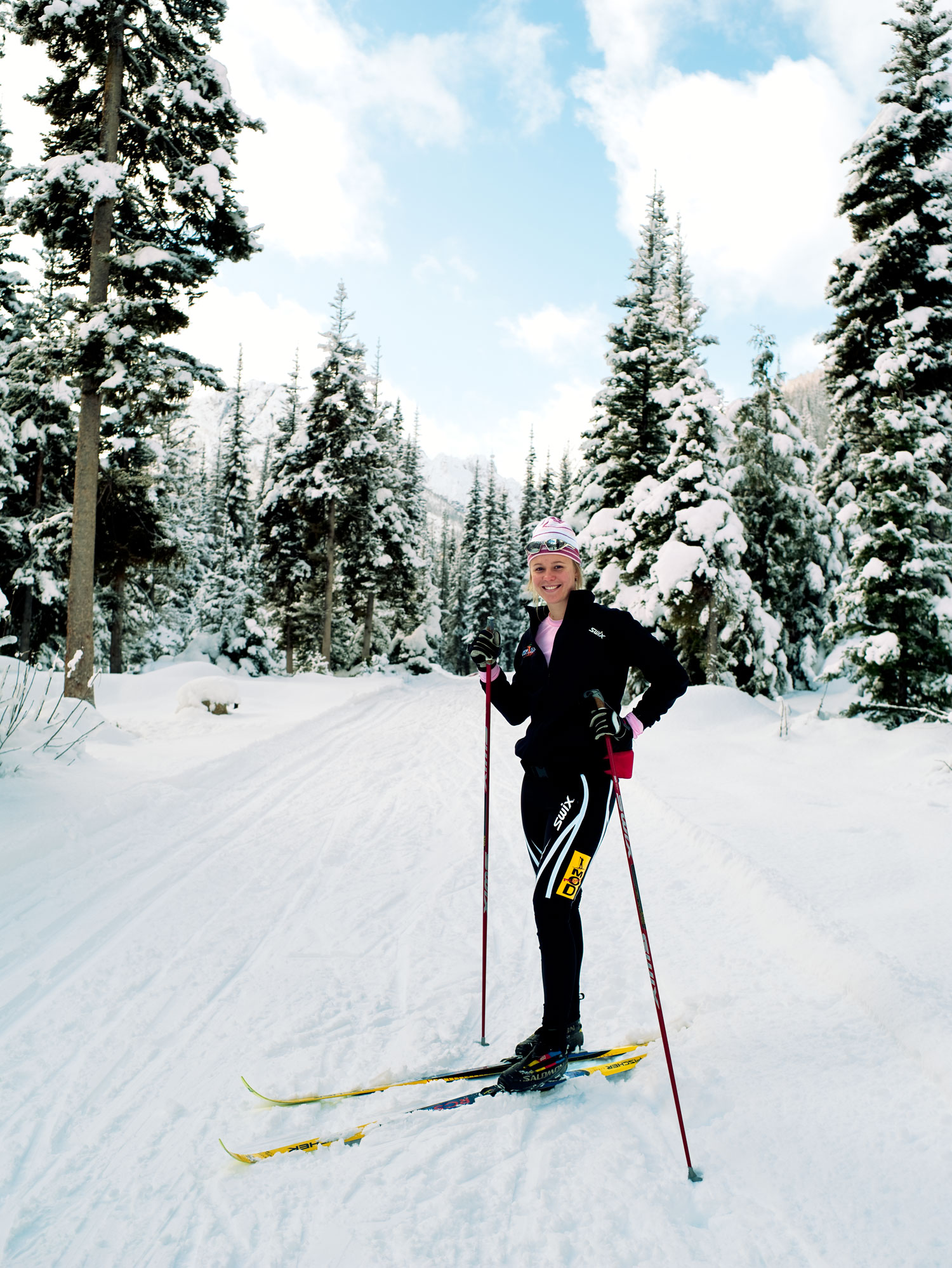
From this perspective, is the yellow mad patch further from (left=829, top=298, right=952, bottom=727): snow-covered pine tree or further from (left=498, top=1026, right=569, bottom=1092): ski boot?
(left=829, top=298, right=952, bottom=727): snow-covered pine tree

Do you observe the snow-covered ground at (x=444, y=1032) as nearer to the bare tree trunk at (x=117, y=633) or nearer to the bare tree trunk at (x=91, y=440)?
the bare tree trunk at (x=91, y=440)

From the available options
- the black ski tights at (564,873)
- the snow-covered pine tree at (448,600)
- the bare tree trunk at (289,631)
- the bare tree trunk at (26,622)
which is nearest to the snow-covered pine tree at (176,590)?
the bare tree trunk at (289,631)

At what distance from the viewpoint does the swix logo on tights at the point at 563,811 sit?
3.05 metres

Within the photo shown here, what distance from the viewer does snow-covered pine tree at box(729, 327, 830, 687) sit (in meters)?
18.0

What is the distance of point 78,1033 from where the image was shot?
3252mm

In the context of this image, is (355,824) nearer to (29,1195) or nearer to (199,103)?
(29,1195)

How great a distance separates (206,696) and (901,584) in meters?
13.7

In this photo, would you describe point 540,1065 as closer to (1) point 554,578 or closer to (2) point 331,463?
(1) point 554,578

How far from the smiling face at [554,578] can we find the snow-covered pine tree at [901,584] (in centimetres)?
966

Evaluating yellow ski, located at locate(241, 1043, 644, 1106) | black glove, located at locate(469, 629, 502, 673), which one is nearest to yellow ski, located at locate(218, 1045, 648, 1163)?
yellow ski, located at locate(241, 1043, 644, 1106)

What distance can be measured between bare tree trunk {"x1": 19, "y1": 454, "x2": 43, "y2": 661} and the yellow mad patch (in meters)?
18.3

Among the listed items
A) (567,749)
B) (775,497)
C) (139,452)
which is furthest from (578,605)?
(775,497)

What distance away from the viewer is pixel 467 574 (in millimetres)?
57531

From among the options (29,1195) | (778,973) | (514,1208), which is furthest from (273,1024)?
(778,973)
